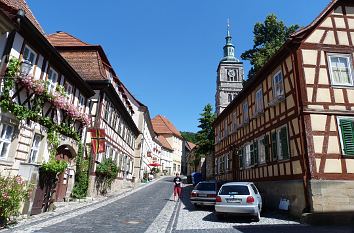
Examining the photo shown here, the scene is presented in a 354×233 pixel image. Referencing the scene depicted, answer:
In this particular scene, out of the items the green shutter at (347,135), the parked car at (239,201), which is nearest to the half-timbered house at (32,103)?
the parked car at (239,201)

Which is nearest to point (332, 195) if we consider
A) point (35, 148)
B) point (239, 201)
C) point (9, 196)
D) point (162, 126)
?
point (239, 201)

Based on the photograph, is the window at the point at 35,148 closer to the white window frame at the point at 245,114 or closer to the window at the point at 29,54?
the window at the point at 29,54

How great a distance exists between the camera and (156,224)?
10789 mm

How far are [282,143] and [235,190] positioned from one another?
13.2 ft

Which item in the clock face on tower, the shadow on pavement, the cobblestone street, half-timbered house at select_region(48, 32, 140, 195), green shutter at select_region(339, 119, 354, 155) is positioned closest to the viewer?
the cobblestone street

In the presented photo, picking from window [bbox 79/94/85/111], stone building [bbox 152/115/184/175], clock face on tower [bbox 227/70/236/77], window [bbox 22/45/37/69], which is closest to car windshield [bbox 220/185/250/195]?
window [bbox 22/45/37/69]

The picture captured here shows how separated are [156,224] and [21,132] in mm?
6264

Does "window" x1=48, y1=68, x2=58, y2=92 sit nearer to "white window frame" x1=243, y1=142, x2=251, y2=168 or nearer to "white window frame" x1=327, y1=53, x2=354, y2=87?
"white window frame" x1=243, y1=142, x2=251, y2=168

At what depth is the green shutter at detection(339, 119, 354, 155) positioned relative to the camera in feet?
41.2

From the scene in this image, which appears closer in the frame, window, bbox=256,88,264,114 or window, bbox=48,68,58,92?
window, bbox=48,68,58,92

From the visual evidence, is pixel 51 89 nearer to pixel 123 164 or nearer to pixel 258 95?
pixel 258 95

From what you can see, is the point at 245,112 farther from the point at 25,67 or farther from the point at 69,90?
the point at 25,67

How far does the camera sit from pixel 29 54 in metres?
11.6

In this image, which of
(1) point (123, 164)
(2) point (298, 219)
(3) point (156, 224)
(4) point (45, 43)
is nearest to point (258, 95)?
(2) point (298, 219)
